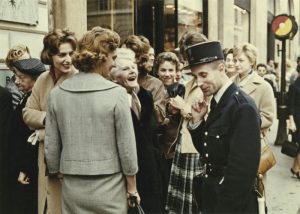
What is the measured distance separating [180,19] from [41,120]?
32.6 feet

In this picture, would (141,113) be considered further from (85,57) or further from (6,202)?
(6,202)

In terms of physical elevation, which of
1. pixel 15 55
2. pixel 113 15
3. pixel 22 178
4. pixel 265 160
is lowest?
pixel 22 178

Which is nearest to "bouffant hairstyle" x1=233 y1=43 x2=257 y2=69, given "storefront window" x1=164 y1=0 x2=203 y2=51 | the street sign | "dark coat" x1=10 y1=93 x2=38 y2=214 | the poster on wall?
"dark coat" x1=10 y1=93 x2=38 y2=214

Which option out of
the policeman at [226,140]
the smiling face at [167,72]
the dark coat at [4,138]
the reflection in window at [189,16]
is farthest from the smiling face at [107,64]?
the reflection in window at [189,16]

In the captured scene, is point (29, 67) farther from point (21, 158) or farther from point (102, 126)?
point (102, 126)

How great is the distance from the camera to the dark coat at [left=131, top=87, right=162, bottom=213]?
422cm

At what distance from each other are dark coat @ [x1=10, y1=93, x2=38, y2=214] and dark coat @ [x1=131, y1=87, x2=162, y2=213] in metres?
1.05

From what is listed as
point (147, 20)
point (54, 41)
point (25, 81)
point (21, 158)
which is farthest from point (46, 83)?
point (147, 20)

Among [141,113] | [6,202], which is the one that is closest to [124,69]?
[141,113]

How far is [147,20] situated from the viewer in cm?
1191

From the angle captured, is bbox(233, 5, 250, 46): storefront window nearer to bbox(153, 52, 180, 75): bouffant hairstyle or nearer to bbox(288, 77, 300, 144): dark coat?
bbox(288, 77, 300, 144): dark coat

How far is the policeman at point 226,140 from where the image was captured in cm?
320

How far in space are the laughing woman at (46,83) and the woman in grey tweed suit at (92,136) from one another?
801 millimetres

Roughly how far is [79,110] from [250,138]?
3.88 ft
